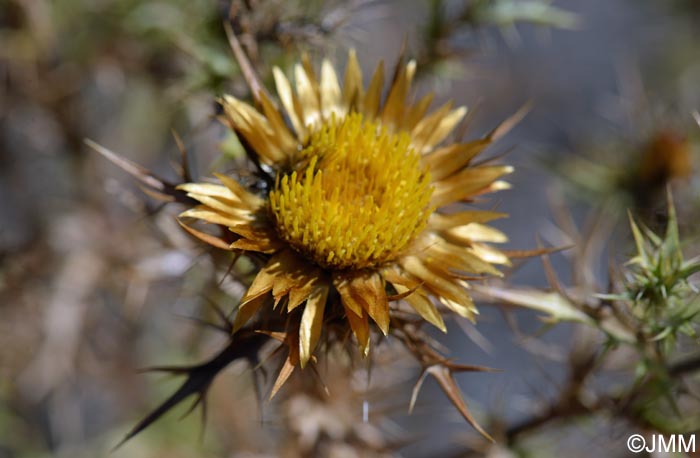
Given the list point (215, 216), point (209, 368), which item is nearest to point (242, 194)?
point (215, 216)

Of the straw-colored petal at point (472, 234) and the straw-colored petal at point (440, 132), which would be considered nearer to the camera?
the straw-colored petal at point (472, 234)

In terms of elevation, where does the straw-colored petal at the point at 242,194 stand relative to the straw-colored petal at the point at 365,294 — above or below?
above

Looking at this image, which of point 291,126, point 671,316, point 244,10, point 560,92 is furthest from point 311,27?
point 560,92

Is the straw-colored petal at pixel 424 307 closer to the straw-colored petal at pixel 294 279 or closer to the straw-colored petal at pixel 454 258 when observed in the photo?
the straw-colored petal at pixel 454 258

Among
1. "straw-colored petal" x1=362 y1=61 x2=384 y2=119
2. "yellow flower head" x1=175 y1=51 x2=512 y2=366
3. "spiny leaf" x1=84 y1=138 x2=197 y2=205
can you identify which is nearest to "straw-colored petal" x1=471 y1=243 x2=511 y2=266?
"yellow flower head" x1=175 y1=51 x2=512 y2=366

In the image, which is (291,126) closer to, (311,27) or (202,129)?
(311,27)

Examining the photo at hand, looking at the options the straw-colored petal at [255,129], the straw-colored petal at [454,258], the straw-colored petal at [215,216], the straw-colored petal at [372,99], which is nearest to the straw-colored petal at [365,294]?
the straw-colored petal at [454,258]

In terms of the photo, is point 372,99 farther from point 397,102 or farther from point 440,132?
point 440,132
